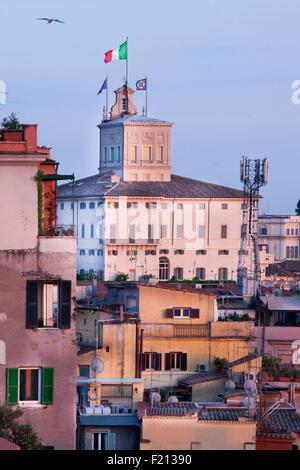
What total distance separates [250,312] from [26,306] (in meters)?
12.0

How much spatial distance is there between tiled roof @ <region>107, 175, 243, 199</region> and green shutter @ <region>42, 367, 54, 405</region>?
6161 centimetres

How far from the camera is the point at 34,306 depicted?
13383 mm

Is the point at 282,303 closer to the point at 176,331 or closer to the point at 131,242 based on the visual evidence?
the point at 176,331

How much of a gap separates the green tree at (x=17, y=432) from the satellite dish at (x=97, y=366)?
443 cm

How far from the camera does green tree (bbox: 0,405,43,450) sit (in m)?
12.6

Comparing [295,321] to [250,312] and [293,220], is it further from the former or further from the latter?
[293,220]

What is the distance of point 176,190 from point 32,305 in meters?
64.1

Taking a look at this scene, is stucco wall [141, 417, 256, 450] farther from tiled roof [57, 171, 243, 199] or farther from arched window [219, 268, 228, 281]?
tiled roof [57, 171, 243, 199]

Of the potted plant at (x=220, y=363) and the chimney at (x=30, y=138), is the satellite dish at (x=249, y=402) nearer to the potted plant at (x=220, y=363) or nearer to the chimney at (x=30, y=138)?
the chimney at (x=30, y=138)

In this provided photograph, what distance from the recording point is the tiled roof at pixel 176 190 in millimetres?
75625

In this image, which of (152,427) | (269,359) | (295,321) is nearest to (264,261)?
(295,321)

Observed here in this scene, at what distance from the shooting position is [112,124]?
79.8 meters

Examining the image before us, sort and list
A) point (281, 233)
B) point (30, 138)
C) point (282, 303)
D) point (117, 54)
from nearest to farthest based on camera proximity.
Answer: point (30, 138) → point (282, 303) → point (117, 54) → point (281, 233)

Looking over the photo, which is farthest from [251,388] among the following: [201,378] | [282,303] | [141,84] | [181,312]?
[141,84]
